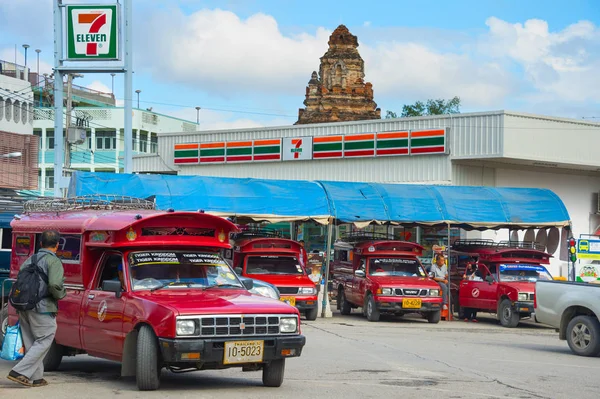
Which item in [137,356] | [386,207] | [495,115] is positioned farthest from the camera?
[495,115]

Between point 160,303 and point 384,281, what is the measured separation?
15178 millimetres

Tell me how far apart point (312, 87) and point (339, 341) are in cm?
5633

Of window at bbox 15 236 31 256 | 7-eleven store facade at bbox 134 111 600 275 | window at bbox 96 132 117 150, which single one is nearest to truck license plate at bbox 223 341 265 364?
window at bbox 15 236 31 256

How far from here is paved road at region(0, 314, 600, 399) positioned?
35.3 feet

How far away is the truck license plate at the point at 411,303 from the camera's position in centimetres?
2456

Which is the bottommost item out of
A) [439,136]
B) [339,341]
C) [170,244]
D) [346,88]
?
[339,341]

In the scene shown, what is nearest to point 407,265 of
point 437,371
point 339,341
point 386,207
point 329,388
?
point 386,207

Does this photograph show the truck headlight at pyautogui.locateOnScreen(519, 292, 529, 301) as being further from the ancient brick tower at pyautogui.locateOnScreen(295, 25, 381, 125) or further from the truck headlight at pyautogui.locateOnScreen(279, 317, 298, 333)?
the ancient brick tower at pyautogui.locateOnScreen(295, 25, 381, 125)

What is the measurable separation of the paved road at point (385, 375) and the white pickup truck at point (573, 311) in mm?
378

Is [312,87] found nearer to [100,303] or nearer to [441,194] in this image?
[441,194]

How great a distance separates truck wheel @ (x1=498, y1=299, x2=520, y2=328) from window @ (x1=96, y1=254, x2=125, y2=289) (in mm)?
15330

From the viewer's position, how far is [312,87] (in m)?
73.8

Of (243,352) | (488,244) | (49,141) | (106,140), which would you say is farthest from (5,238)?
(49,141)

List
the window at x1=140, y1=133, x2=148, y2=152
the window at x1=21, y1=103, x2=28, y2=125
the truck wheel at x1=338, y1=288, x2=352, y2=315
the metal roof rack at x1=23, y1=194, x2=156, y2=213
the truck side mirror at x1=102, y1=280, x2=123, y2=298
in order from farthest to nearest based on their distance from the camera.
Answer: the window at x1=140, y1=133, x2=148, y2=152 → the window at x1=21, y1=103, x2=28, y2=125 → the truck wheel at x1=338, y1=288, x2=352, y2=315 → the metal roof rack at x1=23, y1=194, x2=156, y2=213 → the truck side mirror at x1=102, y1=280, x2=123, y2=298
